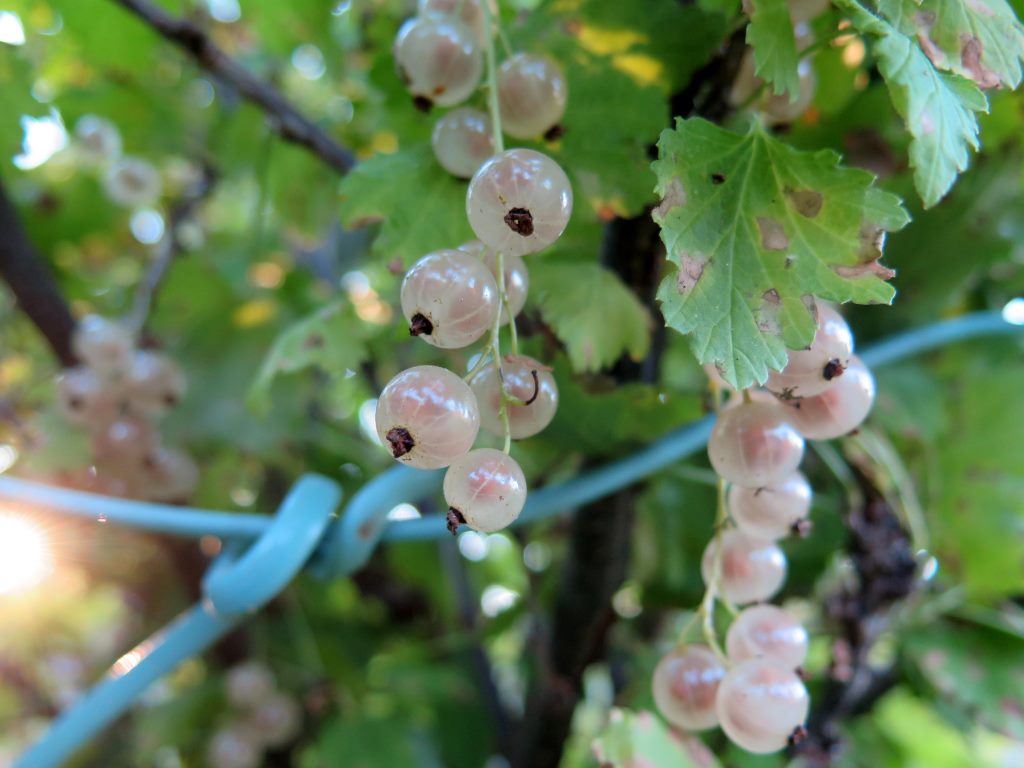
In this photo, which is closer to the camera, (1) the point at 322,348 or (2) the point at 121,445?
(1) the point at 322,348

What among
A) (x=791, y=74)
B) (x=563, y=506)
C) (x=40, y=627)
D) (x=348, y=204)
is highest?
(x=791, y=74)

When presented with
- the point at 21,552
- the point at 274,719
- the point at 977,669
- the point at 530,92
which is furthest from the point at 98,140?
the point at 977,669

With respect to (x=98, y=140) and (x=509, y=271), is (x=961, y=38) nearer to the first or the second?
(x=509, y=271)

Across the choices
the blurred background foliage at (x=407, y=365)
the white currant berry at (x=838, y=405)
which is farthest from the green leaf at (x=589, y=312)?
the white currant berry at (x=838, y=405)

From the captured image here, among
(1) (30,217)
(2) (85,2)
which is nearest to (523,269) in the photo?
(2) (85,2)

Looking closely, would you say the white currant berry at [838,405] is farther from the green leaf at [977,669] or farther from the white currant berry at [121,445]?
the white currant berry at [121,445]

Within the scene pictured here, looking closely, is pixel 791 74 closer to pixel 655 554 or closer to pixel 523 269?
pixel 523 269
